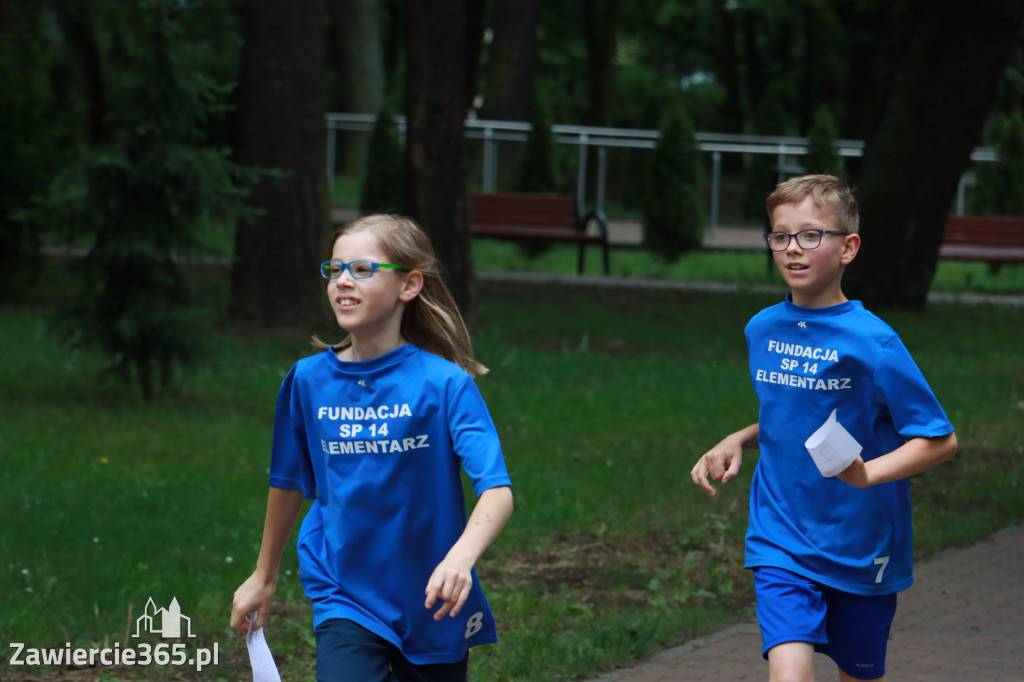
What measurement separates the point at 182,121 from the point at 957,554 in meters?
5.62

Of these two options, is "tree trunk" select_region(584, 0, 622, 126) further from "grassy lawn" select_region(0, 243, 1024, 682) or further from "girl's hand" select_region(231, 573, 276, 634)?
"girl's hand" select_region(231, 573, 276, 634)

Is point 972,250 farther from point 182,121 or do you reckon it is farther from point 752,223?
point 182,121

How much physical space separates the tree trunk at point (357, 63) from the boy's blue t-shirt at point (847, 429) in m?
29.1

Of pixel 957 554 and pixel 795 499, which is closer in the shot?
pixel 795 499

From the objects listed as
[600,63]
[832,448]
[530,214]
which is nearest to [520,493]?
[832,448]

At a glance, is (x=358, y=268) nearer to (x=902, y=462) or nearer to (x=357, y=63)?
(x=902, y=462)

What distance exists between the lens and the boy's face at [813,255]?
11.8 ft

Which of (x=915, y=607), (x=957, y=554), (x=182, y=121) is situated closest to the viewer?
(x=915, y=607)

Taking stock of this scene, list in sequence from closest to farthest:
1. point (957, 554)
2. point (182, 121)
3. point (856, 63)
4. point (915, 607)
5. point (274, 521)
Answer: point (274, 521), point (915, 607), point (957, 554), point (182, 121), point (856, 63)

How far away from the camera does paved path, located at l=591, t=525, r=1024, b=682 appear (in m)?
5.15

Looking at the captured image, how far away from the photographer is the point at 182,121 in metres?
9.34

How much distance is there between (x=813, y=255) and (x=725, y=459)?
0.60m

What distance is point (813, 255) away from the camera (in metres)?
3.60

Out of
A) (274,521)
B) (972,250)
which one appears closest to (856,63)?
(972,250)
